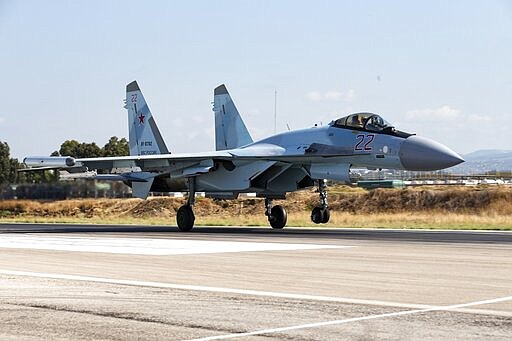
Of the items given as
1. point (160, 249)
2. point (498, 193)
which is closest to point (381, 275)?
point (160, 249)

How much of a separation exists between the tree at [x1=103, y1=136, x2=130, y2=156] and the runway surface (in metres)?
115

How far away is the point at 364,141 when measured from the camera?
26297mm

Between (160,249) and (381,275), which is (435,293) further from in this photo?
(160,249)

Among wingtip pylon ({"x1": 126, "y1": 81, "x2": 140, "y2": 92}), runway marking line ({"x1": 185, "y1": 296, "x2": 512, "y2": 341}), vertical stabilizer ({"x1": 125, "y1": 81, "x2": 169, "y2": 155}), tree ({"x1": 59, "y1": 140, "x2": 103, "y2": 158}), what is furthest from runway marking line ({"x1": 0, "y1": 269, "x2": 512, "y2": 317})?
tree ({"x1": 59, "y1": 140, "x2": 103, "y2": 158})

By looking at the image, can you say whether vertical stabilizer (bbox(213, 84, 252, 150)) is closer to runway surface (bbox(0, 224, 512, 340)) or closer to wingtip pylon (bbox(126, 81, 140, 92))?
wingtip pylon (bbox(126, 81, 140, 92))

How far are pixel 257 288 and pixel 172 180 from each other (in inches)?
798

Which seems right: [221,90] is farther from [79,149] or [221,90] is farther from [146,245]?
[79,149]

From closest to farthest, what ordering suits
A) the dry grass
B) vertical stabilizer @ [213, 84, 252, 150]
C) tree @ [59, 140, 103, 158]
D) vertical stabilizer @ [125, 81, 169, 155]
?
vertical stabilizer @ [213, 84, 252, 150]
vertical stabilizer @ [125, 81, 169, 155]
the dry grass
tree @ [59, 140, 103, 158]

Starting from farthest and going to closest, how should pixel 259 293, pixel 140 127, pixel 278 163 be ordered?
1. pixel 140 127
2. pixel 278 163
3. pixel 259 293

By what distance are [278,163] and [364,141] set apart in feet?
10.7

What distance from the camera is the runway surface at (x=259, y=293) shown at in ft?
25.8

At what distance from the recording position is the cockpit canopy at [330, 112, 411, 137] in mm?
26219

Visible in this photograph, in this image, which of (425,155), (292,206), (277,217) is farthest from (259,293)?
(292,206)

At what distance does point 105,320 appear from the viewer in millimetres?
8430
